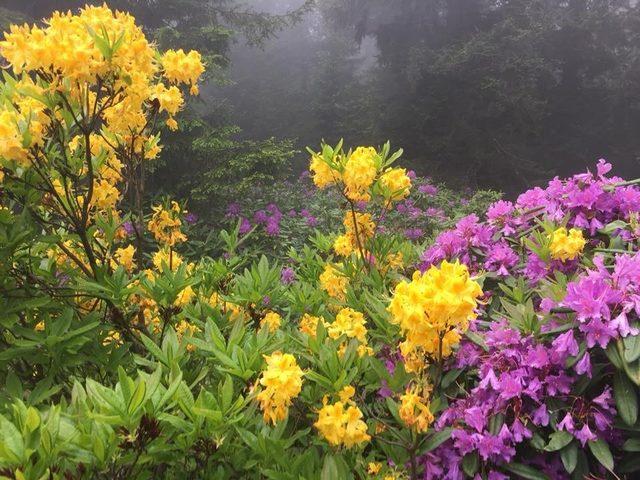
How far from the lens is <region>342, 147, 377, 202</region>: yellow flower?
1724mm

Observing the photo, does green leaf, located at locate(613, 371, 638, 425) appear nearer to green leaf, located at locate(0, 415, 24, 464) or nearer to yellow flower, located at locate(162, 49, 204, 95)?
green leaf, located at locate(0, 415, 24, 464)

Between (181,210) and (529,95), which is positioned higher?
(181,210)

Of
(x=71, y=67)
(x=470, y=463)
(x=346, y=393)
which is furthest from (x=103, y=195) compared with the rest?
(x=470, y=463)

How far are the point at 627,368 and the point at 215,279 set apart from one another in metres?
1.42

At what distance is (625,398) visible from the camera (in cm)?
104

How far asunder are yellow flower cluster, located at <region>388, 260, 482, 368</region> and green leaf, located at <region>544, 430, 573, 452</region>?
36 cm

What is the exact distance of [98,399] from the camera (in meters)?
0.88

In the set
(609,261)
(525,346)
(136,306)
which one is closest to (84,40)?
(136,306)

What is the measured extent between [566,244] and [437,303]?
729mm

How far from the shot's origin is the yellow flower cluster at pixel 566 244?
1.41 metres

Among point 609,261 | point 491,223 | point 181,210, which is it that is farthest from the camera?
point 181,210

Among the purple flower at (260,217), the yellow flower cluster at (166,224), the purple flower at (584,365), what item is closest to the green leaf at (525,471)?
the purple flower at (584,365)

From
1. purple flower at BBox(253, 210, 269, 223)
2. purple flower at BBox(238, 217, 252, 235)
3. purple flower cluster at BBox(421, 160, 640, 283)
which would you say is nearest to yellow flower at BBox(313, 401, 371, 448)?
purple flower cluster at BBox(421, 160, 640, 283)

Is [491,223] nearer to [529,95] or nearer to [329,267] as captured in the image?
[329,267]
